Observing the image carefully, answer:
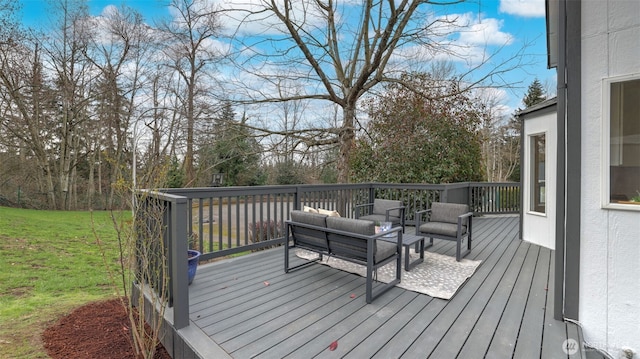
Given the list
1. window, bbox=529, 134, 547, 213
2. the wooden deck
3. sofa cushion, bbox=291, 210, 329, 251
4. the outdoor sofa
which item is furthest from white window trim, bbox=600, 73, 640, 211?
window, bbox=529, 134, 547, 213

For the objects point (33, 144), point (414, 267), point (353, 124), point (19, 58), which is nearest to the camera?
point (414, 267)

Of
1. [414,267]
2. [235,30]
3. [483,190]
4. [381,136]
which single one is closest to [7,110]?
[235,30]

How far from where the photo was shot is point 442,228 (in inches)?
174

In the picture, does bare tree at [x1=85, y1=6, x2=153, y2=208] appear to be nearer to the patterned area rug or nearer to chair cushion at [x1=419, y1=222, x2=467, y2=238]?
the patterned area rug

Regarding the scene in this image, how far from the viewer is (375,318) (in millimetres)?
2531

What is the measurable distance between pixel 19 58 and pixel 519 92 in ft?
61.9

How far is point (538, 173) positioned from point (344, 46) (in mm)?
6794

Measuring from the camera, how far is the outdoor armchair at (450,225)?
423 centimetres

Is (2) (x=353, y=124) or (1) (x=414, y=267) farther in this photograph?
(2) (x=353, y=124)

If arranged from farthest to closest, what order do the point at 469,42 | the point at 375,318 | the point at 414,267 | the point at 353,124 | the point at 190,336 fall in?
the point at 353,124
the point at 469,42
the point at 414,267
the point at 375,318
the point at 190,336

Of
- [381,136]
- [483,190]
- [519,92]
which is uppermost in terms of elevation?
[519,92]

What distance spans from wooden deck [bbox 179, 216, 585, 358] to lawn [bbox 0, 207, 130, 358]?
0.95m

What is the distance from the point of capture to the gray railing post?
2325 millimetres

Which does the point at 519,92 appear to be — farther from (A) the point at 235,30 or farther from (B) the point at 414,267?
(A) the point at 235,30
